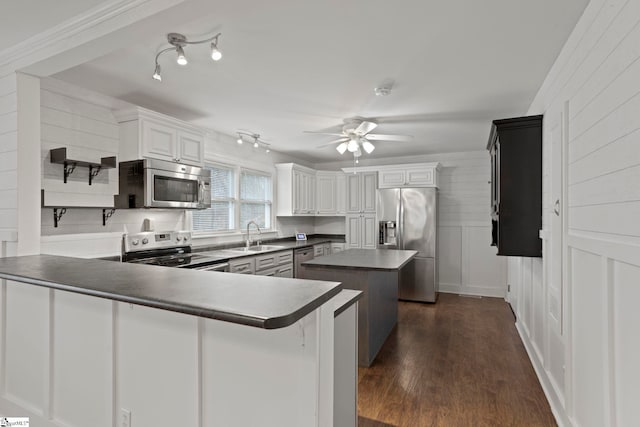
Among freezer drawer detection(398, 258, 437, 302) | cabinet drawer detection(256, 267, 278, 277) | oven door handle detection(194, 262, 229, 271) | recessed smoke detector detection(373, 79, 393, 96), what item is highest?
recessed smoke detector detection(373, 79, 393, 96)

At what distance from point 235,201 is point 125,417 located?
3589 mm

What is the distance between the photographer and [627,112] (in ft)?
4.41

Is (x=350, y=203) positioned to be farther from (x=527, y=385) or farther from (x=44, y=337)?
(x=44, y=337)

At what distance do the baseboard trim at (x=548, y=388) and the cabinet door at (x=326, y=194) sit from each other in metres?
4.02

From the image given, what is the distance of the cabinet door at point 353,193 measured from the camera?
20.4ft

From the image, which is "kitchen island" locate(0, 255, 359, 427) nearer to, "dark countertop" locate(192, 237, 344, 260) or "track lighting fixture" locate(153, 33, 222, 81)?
"track lighting fixture" locate(153, 33, 222, 81)

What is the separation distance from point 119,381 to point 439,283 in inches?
213

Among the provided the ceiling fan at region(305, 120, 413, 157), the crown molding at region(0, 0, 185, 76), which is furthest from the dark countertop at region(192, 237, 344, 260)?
the crown molding at region(0, 0, 185, 76)

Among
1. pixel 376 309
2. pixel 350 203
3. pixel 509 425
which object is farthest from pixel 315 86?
pixel 350 203

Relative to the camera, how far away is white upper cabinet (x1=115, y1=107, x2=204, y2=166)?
322 centimetres

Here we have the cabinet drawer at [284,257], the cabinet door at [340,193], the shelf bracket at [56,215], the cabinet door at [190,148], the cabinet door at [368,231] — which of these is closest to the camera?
the shelf bracket at [56,215]

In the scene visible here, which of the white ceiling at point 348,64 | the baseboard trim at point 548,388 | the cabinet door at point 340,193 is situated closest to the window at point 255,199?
the white ceiling at point 348,64

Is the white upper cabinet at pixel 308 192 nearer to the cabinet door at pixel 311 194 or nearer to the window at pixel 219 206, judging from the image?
the cabinet door at pixel 311 194

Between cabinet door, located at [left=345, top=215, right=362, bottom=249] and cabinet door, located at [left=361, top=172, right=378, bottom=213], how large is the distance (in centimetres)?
26
